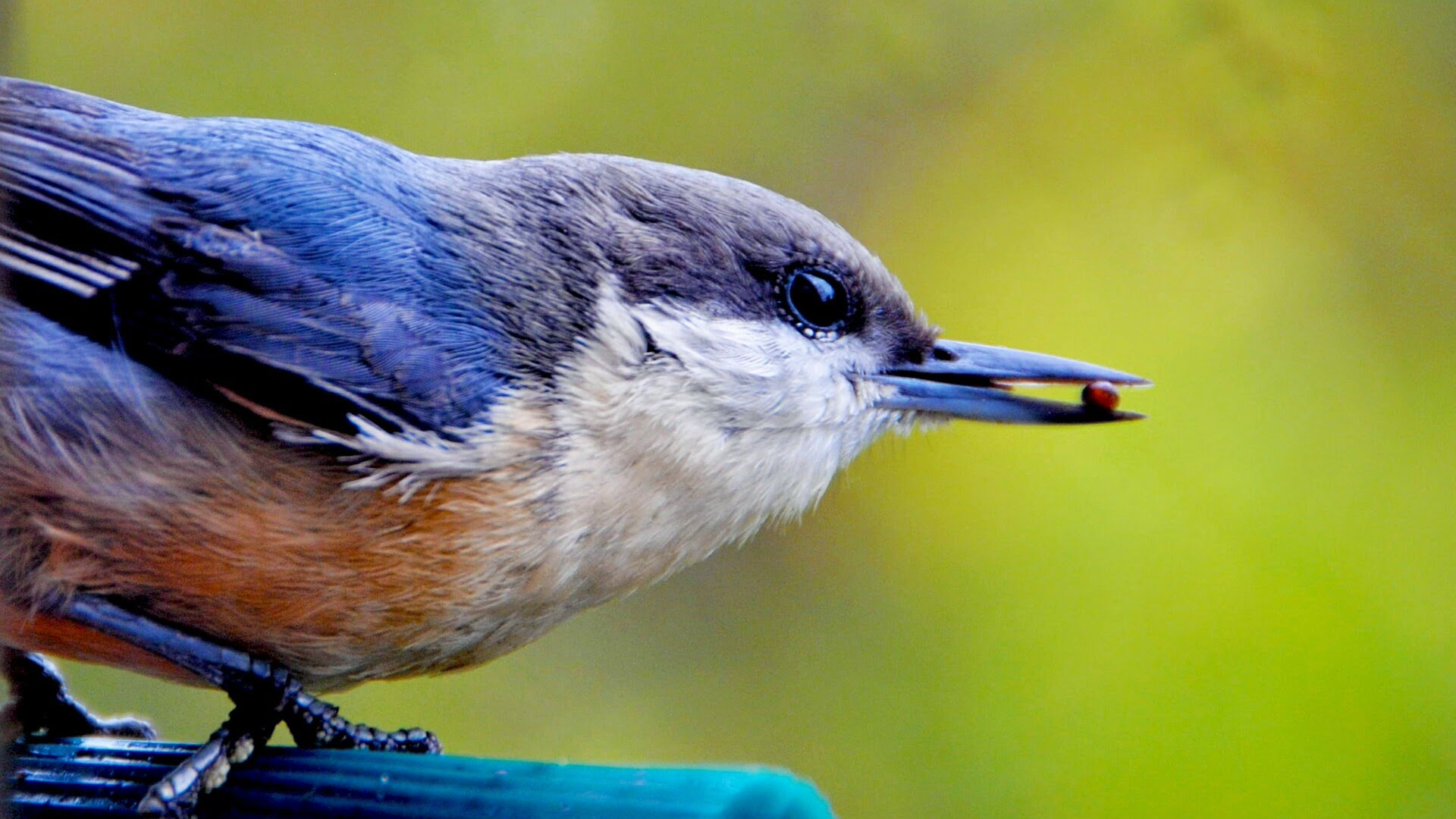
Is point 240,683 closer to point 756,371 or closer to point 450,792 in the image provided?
point 450,792

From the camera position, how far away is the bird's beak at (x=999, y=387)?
169cm

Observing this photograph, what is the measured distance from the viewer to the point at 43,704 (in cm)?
177

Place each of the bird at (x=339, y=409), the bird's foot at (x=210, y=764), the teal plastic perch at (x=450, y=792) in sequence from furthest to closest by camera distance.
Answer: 1. the bird at (x=339, y=409)
2. the bird's foot at (x=210, y=764)
3. the teal plastic perch at (x=450, y=792)

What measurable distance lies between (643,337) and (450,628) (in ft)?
1.21

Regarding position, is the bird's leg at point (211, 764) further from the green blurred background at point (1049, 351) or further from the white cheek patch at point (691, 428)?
the green blurred background at point (1049, 351)

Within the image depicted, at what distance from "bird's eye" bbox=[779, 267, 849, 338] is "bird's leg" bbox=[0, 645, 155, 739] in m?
0.96

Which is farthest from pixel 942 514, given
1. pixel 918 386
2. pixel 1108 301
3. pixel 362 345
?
pixel 362 345

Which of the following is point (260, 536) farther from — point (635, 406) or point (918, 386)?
point (918, 386)

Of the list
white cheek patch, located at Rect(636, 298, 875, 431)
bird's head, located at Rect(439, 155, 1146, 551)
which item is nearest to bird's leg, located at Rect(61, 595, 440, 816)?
bird's head, located at Rect(439, 155, 1146, 551)

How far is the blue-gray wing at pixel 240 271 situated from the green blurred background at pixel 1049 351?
0.62 m

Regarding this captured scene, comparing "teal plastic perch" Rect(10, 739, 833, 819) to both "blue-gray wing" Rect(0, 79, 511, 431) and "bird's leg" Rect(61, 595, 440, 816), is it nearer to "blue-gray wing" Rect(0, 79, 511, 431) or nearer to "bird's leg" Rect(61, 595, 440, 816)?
"bird's leg" Rect(61, 595, 440, 816)

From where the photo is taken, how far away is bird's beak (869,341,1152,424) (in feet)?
5.55

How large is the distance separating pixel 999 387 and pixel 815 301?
0.26m

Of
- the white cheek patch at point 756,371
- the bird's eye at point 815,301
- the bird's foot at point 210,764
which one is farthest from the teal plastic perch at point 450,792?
the bird's eye at point 815,301
